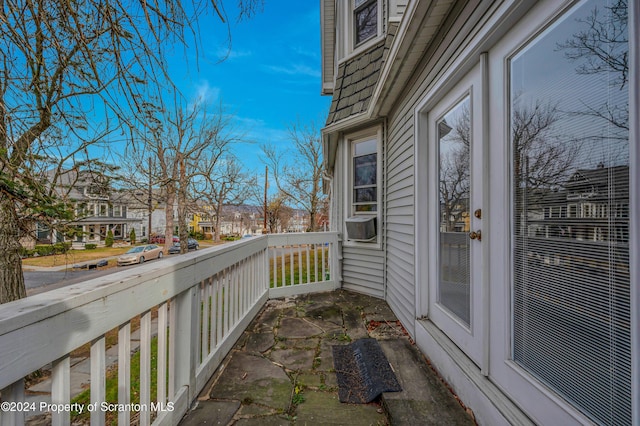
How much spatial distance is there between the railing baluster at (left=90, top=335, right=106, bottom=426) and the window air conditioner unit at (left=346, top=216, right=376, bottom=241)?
3107 millimetres

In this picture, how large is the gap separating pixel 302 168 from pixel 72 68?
50.0ft

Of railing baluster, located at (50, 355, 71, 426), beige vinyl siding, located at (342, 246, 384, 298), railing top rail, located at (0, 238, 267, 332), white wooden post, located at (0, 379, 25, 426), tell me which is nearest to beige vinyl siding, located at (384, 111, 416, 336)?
beige vinyl siding, located at (342, 246, 384, 298)

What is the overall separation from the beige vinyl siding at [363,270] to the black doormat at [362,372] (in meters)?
1.38

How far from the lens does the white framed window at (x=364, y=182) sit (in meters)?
3.79

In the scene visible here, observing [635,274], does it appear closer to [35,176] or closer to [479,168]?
[479,168]

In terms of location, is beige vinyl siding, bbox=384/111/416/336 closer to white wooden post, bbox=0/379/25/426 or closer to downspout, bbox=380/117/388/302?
downspout, bbox=380/117/388/302

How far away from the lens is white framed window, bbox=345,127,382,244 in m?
3.79

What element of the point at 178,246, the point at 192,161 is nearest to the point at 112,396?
the point at 192,161

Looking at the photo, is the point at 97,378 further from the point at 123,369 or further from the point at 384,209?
the point at 384,209

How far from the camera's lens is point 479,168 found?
64.2 inches

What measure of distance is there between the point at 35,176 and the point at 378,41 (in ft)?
13.7

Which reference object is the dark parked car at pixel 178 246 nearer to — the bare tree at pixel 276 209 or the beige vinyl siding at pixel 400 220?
the bare tree at pixel 276 209

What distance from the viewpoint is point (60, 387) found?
848mm

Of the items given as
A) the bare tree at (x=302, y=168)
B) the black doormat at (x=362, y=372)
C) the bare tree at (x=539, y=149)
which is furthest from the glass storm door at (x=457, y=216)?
the bare tree at (x=302, y=168)
